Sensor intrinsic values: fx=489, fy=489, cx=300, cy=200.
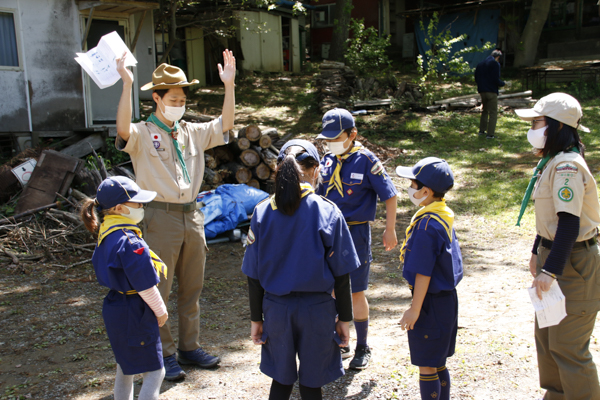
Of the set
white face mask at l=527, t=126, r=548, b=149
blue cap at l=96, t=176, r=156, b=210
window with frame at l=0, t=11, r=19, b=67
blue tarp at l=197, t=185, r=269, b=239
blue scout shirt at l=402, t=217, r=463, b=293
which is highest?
window with frame at l=0, t=11, r=19, b=67

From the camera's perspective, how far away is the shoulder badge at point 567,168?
2674 millimetres

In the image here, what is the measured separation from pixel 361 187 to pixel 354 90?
39.2 ft

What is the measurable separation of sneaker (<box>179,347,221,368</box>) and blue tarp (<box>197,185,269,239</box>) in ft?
11.2

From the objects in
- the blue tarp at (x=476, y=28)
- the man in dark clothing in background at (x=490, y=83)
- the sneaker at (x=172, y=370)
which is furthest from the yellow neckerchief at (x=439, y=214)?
the blue tarp at (x=476, y=28)

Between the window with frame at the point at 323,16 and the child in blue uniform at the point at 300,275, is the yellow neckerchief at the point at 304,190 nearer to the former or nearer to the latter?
the child in blue uniform at the point at 300,275

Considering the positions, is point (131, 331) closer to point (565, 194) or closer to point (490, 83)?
point (565, 194)

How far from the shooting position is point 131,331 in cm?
279

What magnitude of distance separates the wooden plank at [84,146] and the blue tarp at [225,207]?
3.42 meters

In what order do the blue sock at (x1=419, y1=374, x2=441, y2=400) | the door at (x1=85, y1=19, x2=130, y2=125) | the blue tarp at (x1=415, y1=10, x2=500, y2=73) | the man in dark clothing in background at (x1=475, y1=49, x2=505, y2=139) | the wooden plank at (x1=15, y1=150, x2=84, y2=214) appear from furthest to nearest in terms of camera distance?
the blue tarp at (x1=415, y1=10, x2=500, y2=73) → the man in dark clothing in background at (x1=475, y1=49, x2=505, y2=139) → the door at (x1=85, y1=19, x2=130, y2=125) → the wooden plank at (x1=15, y1=150, x2=84, y2=214) → the blue sock at (x1=419, y1=374, x2=441, y2=400)

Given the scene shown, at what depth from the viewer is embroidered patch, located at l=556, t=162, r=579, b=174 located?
2.68m

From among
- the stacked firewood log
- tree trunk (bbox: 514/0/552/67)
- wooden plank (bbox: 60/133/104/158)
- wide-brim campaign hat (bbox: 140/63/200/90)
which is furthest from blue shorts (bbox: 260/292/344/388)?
tree trunk (bbox: 514/0/552/67)

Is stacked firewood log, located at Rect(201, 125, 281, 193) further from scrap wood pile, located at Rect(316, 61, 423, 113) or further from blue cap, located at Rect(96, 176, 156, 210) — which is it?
scrap wood pile, located at Rect(316, 61, 423, 113)

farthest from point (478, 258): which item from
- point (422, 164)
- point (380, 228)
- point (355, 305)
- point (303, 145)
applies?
point (303, 145)

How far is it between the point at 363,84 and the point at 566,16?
12442 millimetres
